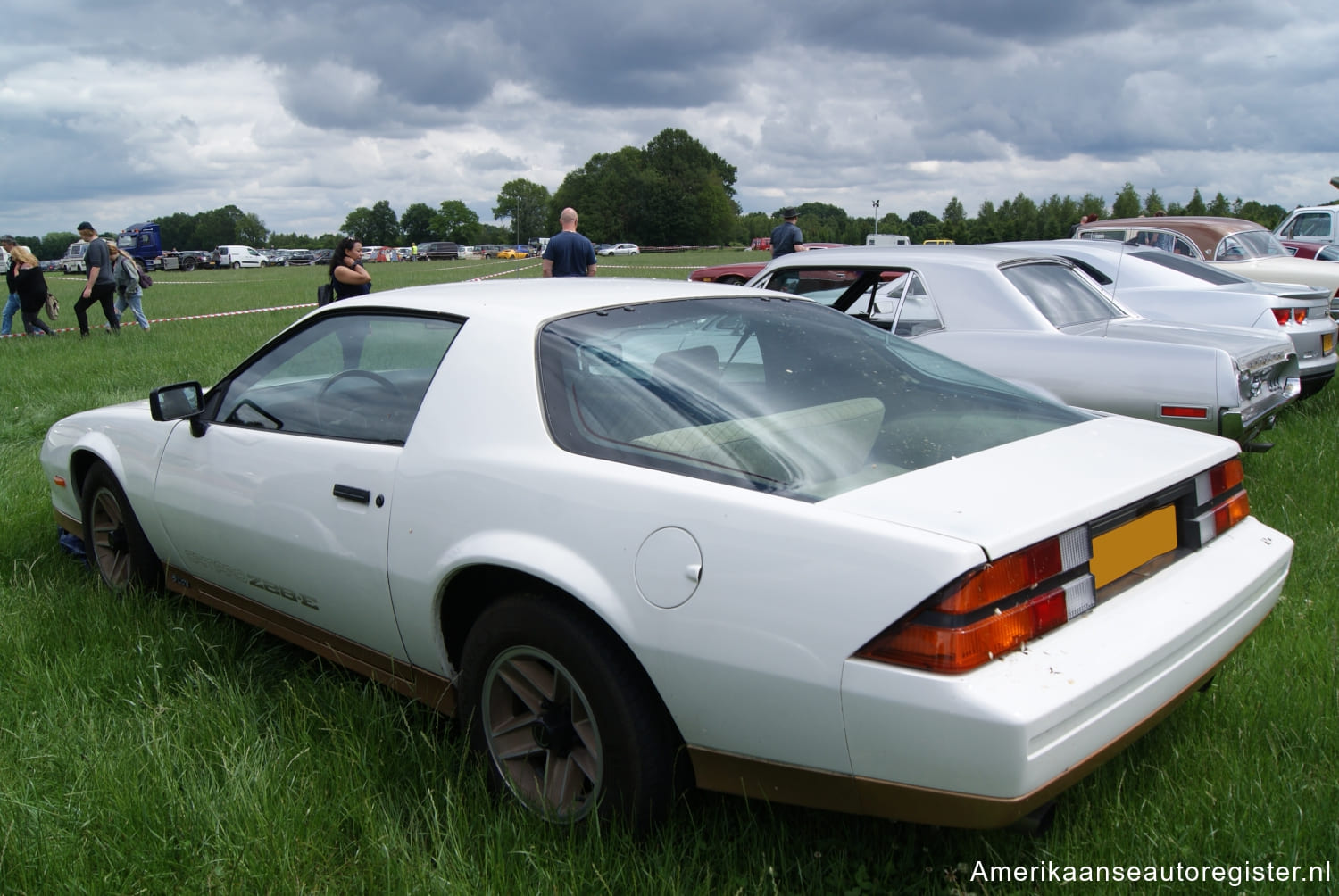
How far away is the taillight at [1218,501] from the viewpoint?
229 cm

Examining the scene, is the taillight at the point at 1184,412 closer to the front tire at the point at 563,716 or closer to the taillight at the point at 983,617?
the taillight at the point at 983,617

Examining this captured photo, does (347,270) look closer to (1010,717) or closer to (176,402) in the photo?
(176,402)

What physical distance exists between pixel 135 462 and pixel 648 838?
2.49m

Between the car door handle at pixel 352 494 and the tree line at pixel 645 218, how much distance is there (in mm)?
70731

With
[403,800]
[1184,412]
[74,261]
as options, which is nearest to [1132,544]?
[403,800]

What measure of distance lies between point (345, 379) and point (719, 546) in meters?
1.78

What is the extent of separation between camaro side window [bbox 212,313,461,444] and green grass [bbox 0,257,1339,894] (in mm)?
763

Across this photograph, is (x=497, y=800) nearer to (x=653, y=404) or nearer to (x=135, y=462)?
(x=653, y=404)

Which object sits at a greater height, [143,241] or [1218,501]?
[143,241]

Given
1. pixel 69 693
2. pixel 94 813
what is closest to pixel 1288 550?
pixel 94 813

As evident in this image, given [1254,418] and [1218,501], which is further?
[1254,418]

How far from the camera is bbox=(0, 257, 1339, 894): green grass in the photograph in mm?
2051

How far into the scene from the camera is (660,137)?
387ft

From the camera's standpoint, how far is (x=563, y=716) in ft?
7.23
